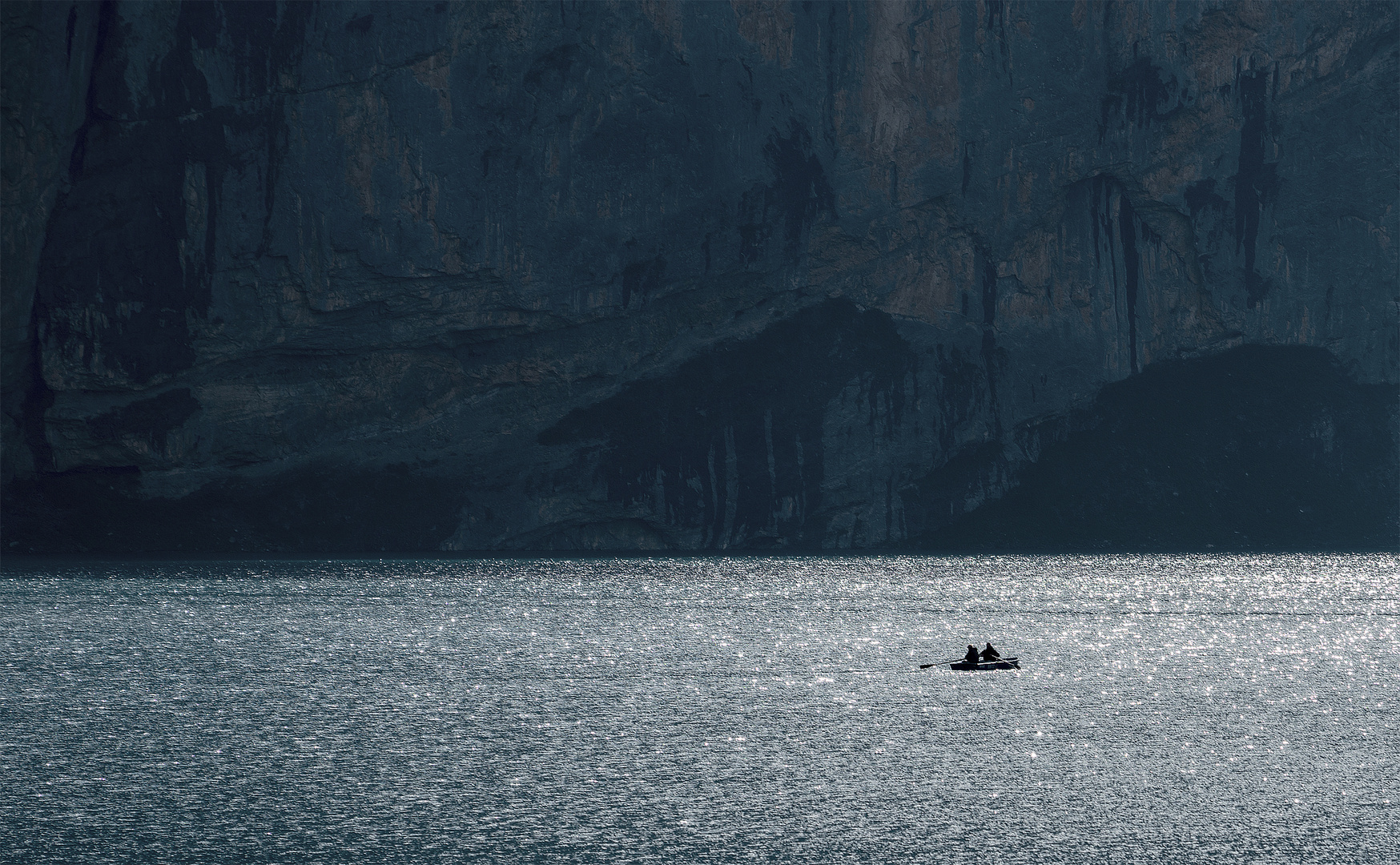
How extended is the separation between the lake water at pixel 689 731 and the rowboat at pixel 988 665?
460mm

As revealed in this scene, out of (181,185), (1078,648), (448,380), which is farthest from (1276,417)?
(181,185)

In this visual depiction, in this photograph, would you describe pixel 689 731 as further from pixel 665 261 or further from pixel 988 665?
pixel 665 261

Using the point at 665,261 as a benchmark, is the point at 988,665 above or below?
below

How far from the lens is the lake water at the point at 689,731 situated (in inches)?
1099

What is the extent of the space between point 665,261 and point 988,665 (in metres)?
60.4

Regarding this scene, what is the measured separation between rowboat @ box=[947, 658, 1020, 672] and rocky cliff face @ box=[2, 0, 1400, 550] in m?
56.3

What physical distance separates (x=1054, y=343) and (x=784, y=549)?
2498cm

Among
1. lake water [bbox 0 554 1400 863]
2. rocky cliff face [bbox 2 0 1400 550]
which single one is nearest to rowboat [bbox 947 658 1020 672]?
lake water [bbox 0 554 1400 863]

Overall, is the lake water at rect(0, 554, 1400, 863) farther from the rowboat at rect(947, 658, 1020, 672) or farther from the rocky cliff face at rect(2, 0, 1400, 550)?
the rocky cliff face at rect(2, 0, 1400, 550)

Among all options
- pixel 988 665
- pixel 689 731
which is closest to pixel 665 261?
pixel 988 665

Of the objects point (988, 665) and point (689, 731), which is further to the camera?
point (988, 665)

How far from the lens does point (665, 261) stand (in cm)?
10662

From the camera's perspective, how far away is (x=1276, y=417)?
119m

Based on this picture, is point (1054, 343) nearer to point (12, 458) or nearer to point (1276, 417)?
point (1276, 417)
